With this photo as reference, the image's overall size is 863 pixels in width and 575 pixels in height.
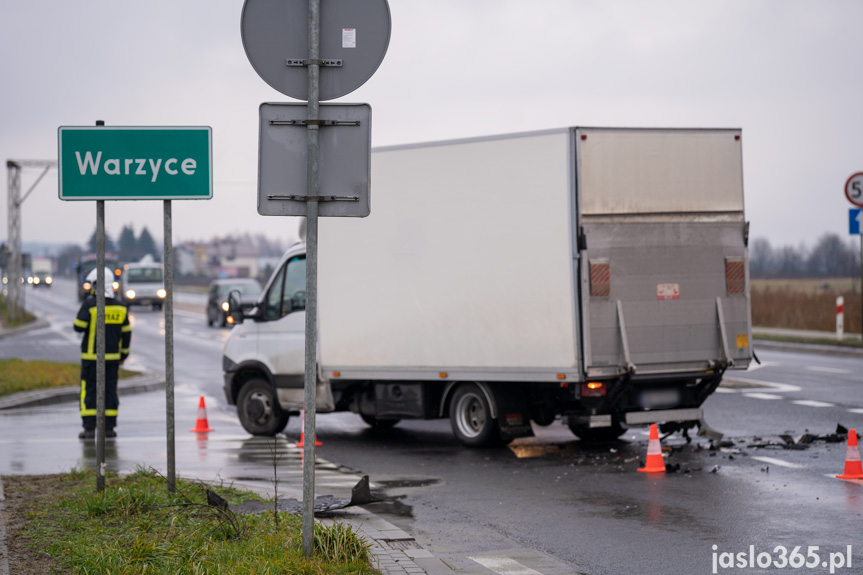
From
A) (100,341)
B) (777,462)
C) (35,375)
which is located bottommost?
(777,462)

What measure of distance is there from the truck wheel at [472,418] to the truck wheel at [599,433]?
1199 mm

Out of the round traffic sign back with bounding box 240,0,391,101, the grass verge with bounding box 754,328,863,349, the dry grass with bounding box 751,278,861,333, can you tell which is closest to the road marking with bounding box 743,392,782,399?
the grass verge with bounding box 754,328,863,349

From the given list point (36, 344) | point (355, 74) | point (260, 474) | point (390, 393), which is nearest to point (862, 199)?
point (390, 393)

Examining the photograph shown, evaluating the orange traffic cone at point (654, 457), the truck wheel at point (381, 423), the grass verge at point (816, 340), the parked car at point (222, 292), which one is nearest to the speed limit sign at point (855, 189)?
the grass verge at point (816, 340)

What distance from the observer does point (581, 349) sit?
431 inches

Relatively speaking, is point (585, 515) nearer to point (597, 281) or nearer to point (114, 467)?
point (597, 281)

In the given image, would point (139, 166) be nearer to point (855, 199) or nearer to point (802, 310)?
point (855, 199)

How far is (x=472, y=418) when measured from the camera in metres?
12.3

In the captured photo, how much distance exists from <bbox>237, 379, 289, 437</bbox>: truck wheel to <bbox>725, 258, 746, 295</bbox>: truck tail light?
5.59 metres

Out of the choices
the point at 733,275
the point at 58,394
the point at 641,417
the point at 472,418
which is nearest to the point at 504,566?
the point at 641,417

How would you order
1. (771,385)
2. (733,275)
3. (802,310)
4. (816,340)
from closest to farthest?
(733,275) < (771,385) < (816,340) < (802,310)

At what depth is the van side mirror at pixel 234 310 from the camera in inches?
544

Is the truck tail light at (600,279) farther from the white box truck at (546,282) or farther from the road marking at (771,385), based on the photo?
the road marking at (771,385)

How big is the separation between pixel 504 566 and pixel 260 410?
7571 millimetres
